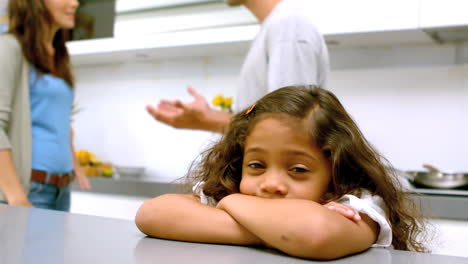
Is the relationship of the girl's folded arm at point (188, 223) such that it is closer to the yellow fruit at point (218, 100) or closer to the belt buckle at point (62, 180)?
the belt buckle at point (62, 180)

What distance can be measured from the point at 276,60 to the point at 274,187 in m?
0.49

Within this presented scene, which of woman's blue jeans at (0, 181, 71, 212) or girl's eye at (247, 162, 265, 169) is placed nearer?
girl's eye at (247, 162, 265, 169)

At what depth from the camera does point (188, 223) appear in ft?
1.91

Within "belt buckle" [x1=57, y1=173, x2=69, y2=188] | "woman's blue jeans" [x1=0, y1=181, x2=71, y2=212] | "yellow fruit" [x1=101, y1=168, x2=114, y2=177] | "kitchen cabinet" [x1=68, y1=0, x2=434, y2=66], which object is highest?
"kitchen cabinet" [x1=68, y1=0, x2=434, y2=66]

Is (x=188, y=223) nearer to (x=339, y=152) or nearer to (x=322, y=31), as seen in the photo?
(x=339, y=152)

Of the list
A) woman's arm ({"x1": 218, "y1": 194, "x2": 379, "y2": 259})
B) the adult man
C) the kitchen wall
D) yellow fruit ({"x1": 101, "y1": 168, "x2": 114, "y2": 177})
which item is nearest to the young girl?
woman's arm ({"x1": 218, "y1": 194, "x2": 379, "y2": 259})

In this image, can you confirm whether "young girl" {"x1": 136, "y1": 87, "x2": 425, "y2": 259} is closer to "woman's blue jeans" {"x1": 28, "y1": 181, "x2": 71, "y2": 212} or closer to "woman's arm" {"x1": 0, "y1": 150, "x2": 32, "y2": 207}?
"woman's arm" {"x1": 0, "y1": 150, "x2": 32, "y2": 207}

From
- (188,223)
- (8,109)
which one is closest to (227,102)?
(8,109)

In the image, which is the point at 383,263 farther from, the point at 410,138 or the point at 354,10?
the point at 410,138

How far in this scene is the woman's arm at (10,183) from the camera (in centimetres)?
118

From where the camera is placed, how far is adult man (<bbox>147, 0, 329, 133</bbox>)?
1.06 m

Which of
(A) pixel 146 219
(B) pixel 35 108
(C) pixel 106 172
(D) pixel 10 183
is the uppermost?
(A) pixel 146 219

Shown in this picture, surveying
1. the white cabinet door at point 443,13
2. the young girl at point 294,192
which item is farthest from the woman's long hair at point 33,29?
the white cabinet door at point 443,13

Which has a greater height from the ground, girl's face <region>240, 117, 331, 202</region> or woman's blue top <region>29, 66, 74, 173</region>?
girl's face <region>240, 117, 331, 202</region>
